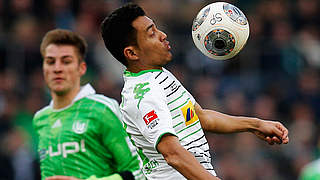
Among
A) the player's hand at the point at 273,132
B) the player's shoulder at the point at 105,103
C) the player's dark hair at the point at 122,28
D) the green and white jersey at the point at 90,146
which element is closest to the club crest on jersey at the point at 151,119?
the player's dark hair at the point at 122,28

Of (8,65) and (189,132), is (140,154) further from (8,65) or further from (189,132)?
(8,65)

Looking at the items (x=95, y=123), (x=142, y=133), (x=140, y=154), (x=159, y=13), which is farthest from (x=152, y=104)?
(x=159, y=13)

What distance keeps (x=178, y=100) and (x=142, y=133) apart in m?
0.43

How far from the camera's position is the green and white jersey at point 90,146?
6.24 m

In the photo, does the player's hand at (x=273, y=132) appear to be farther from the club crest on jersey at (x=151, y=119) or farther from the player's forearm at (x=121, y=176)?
the player's forearm at (x=121, y=176)

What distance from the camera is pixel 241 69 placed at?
500 inches

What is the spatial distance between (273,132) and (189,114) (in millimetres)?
756

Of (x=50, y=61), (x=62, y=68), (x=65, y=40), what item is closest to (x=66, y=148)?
(x=62, y=68)

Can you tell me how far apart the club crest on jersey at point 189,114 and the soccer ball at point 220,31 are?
0.46m

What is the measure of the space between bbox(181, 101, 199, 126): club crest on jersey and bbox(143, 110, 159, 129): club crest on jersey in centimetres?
40

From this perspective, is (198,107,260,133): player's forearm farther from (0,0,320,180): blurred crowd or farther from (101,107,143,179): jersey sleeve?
(0,0,320,180): blurred crowd

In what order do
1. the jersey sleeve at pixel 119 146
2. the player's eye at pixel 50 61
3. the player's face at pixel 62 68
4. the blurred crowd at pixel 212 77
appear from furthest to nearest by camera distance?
the blurred crowd at pixel 212 77
the player's eye at pixel 50 61
the player's face at pixel 62 68
the jersey sleeve at pixel 119 146

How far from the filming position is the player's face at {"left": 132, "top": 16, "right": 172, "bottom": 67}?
199 inches

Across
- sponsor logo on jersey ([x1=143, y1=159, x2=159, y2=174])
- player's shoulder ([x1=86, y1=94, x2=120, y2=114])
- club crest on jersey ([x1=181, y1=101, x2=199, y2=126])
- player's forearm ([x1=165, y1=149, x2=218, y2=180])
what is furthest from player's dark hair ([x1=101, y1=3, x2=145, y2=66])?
player's shoulder ([x1=86, y1=94, x2=120, y2=114])
